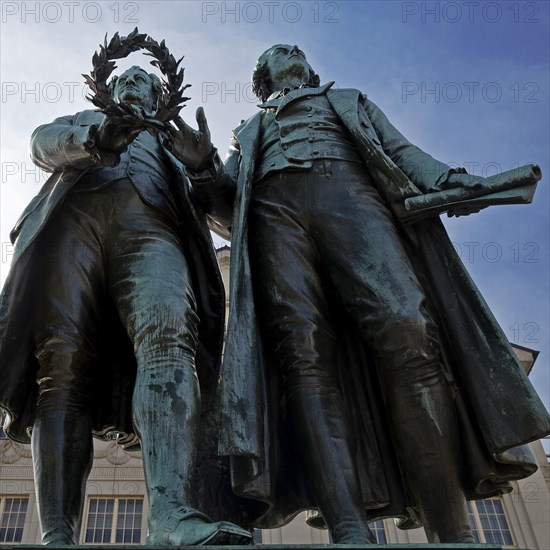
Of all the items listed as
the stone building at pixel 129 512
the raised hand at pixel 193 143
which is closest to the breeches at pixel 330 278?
the raised hand at pixel 193 143

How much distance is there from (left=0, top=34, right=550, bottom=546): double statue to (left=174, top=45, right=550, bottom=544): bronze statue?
0.5 inches

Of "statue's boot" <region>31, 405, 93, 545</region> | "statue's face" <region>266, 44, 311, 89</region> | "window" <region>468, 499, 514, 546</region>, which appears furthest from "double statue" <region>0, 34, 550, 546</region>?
"window" <region>468, 499, 514, 546</region>

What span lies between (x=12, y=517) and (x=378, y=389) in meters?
19.7

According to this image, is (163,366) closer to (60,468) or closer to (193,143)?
(60,468)

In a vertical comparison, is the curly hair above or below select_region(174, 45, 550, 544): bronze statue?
above

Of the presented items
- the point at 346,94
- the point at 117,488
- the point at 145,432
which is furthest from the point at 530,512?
the point at 145,432

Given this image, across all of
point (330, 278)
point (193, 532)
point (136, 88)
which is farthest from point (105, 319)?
point (193, 532)

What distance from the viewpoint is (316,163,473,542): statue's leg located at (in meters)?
4.73

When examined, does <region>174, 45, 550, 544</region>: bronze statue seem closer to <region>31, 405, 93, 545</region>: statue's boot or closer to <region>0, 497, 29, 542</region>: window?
<region>31, 405, 93, 545</region>: statue's boot

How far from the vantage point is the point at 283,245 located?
5.49 metres

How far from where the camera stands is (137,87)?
6.02 metres

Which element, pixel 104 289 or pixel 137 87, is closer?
pixel 104 289

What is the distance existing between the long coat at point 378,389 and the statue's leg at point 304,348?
16 centimetres

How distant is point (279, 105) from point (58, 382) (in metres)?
2.64
